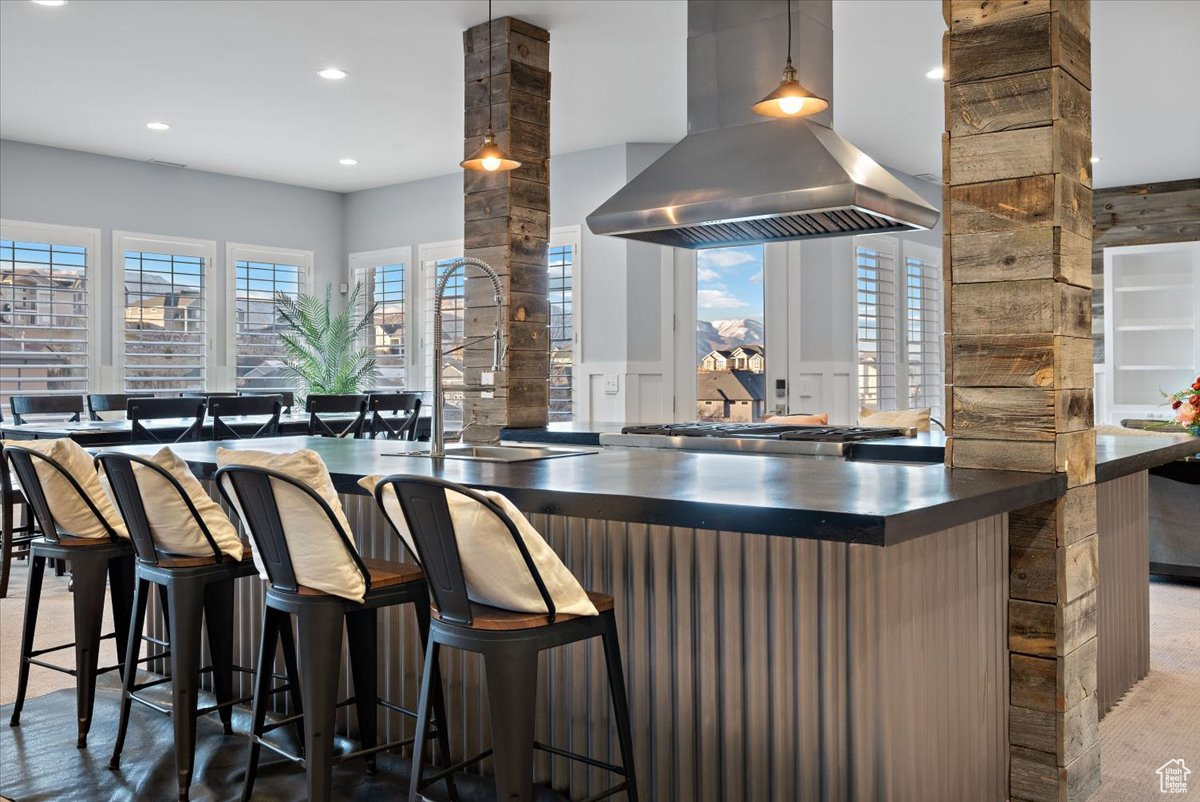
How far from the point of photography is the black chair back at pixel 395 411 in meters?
6.69

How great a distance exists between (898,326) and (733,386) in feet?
6.25

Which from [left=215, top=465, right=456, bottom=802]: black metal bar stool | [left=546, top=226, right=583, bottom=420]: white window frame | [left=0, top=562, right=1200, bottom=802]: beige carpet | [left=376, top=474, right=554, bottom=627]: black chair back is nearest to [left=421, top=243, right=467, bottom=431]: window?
[left=546, top=226, right=583, bottom=420]: white window frame

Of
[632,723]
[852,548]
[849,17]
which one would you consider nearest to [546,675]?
[632,723]

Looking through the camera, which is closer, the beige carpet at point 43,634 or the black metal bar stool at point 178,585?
the black metal bar stool at point 178,585

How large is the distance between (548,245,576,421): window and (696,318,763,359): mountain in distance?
1009 mm

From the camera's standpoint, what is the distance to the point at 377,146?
7.77 meters

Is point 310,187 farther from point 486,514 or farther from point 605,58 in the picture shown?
point 486,514

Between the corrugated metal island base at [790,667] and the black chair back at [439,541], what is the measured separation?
491mm

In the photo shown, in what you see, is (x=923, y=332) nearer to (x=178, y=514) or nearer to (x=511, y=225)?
(x=511, y=225)

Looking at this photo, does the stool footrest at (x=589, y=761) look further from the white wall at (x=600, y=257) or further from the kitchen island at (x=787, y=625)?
the white wall at (x=600, y=257)

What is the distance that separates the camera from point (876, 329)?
8680 mm

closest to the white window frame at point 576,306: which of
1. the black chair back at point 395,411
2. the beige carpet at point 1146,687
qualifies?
the black chair back at point 395,411

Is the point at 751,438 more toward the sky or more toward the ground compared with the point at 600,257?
more toward the ground

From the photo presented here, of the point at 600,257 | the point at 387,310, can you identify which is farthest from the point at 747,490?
the point at 387,310
